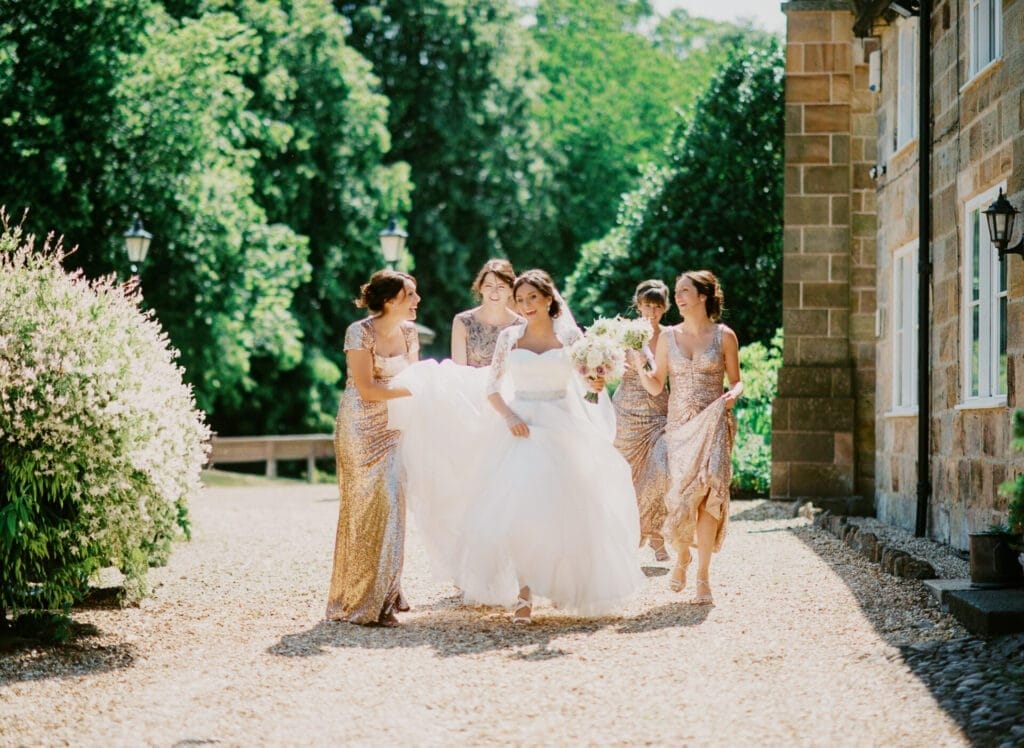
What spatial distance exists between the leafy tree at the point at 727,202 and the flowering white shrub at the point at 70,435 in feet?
67.9

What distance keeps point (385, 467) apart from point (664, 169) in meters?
21.6

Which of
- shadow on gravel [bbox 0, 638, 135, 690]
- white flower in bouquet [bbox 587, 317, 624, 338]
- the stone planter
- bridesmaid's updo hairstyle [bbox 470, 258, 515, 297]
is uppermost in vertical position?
bridesmaid's updo hairstyle [bbox 470, 258, 515, 297]

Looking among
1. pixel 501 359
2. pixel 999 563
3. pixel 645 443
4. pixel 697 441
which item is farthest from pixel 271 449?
pixel 999 563

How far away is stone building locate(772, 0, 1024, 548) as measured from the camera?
11227mm

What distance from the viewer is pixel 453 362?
9.41 metres

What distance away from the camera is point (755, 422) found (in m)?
21.4

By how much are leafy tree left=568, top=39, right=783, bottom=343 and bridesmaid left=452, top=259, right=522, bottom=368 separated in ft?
61.2

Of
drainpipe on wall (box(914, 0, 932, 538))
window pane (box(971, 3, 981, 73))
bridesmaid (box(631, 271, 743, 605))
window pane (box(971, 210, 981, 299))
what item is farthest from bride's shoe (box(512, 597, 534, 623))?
window pane (box(971, 3, 981, 73))

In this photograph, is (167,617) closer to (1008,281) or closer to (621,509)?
→ (621,509)

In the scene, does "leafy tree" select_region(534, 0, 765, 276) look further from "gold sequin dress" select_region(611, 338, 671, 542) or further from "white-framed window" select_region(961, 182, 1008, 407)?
"gold sequin dress" select_region(611, 338, 671, 542)

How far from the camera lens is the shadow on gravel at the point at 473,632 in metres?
7.48

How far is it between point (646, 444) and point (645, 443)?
11mm

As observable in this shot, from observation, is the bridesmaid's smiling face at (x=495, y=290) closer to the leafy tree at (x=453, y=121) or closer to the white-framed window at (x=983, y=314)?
the white-framed window at (x=983, y=314)

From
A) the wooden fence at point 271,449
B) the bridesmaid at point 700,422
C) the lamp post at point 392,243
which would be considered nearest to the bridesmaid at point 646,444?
the bridesmaid at point 700,422
